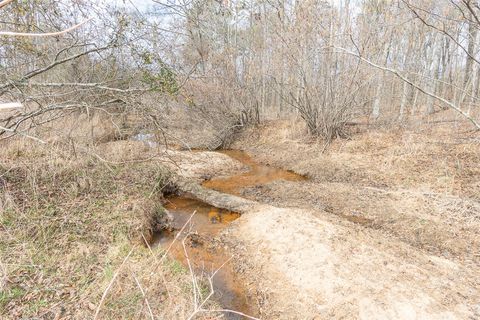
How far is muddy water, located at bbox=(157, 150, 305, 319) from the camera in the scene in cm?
354

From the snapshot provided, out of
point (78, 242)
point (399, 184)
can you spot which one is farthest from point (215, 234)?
point (399, 184)

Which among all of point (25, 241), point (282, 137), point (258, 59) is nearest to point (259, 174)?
point (282, 137)

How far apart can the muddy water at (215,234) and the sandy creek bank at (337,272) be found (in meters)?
0.15

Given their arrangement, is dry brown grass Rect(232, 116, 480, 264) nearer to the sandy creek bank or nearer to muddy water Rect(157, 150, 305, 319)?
the sandy creek bank

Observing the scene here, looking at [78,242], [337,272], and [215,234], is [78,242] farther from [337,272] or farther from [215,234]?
[337,272]

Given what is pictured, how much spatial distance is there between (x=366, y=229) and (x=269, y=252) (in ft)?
5.69

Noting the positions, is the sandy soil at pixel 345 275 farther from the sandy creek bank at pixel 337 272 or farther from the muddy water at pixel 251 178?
the muddy water at pixel 251 178

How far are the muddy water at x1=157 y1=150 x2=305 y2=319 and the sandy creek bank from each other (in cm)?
15

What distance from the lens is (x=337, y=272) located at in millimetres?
3396

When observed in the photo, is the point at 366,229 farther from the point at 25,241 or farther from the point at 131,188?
the point at 25,241

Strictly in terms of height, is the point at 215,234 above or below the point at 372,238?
below

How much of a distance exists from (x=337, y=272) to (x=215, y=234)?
216cm

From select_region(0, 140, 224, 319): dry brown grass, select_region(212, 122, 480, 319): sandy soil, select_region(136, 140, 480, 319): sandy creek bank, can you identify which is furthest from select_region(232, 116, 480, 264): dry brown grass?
select_region(0, 140, 224, 319): dry brown grass

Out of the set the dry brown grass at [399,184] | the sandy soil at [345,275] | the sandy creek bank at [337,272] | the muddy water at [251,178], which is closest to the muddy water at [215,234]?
the muddy water at [251,178]
